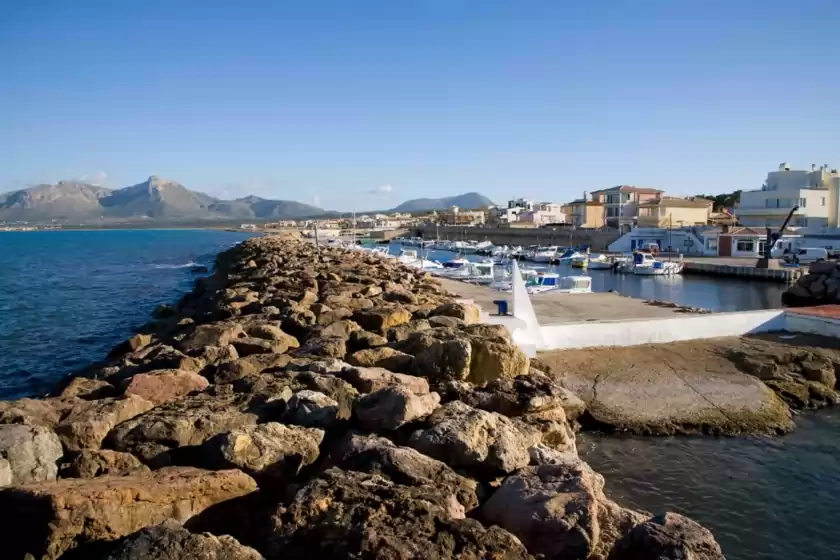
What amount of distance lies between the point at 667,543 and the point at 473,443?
7.38 ft

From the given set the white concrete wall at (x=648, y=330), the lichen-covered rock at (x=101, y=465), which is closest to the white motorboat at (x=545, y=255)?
the white concrete wall at (x=648, y=330)

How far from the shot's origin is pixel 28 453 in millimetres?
6527

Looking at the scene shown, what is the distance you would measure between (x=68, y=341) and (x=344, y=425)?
Answer: 66.6ft

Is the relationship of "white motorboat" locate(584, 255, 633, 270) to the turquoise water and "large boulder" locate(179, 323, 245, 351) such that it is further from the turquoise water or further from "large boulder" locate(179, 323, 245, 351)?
"large boulder" locate(179, 323, 245, 351)

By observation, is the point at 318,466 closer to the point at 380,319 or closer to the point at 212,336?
the point at 212,336

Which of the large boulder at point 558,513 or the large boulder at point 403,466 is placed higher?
the large boulder at point 403,466

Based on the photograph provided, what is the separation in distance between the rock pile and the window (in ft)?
85.6

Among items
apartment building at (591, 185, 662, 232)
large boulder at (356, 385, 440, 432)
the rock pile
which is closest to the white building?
A: apartment building at (591, 185, 662, 232)

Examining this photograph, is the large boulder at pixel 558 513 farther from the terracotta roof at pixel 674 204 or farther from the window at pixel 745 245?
the terracotta roof at pixel 674 204

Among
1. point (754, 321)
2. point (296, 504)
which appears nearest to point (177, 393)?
point (296, 504)

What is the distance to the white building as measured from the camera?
228 ft

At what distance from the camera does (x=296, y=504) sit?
18.5 ft

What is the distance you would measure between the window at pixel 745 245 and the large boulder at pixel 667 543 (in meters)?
64.1

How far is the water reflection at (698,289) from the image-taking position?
38.2m
